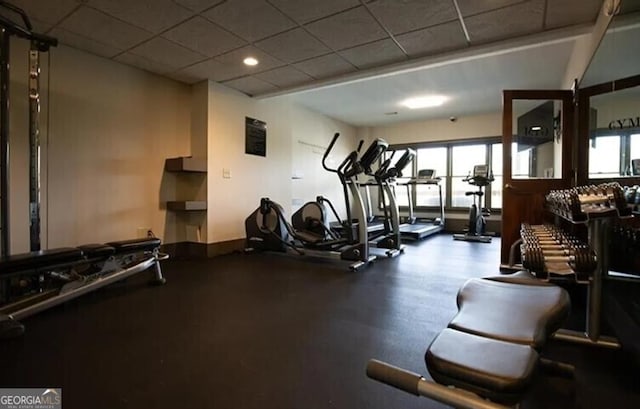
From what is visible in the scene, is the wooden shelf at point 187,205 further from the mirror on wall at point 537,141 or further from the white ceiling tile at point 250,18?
the mirror on wall at point 537,141

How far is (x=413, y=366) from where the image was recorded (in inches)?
68.2

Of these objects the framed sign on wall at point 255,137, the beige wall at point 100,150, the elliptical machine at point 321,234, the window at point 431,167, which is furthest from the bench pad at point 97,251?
the window at point 431,167

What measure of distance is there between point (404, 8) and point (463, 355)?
2933 millimetres

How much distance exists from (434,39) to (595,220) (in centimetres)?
245

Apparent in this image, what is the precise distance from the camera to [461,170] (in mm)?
8023

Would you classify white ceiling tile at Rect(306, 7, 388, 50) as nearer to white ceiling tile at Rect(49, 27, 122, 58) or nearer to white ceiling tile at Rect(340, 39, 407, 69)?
white ceiling tile at Rect(340, 39, 407, 69)

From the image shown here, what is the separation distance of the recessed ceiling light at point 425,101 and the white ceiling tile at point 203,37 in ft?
12.6

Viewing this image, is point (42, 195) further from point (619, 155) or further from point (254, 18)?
point (619, 155)

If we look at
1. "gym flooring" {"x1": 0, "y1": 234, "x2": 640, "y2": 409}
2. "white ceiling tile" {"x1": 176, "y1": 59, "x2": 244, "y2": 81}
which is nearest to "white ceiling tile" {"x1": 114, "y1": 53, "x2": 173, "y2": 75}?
"white ceiling tile" {"x1": 176, "y1": 59, "x2": 244, "y2": 81}

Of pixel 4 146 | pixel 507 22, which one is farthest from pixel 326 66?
pixel 4 146

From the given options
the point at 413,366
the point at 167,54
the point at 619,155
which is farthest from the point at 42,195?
the point at 619,155

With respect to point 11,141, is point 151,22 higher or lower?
higher

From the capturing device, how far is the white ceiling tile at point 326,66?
3979 mm

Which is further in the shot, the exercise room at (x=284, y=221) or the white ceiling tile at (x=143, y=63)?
the white ceiling tile at (x=143, y=63)
